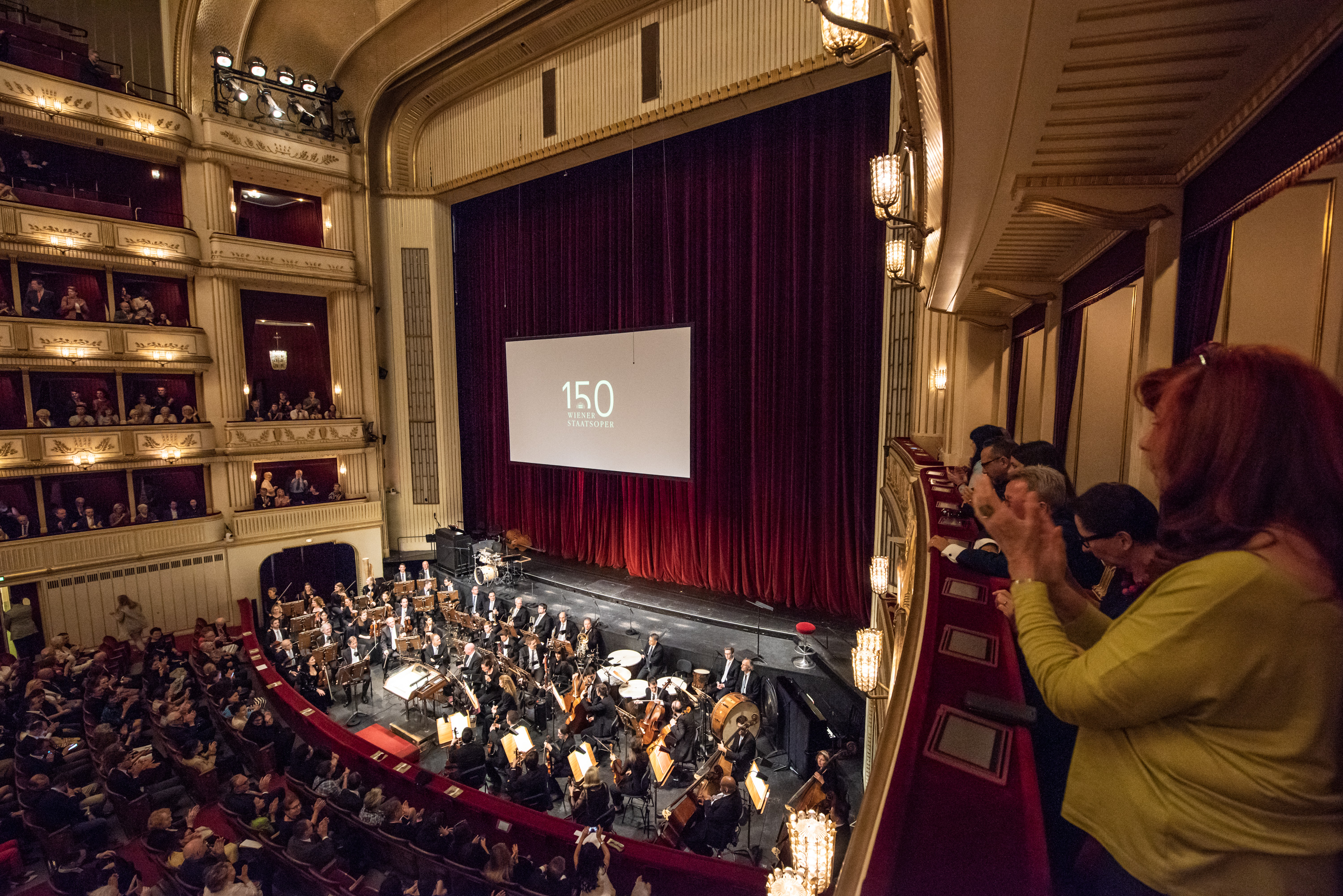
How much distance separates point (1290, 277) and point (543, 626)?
404 inches

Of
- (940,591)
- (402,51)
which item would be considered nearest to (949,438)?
(940,591)

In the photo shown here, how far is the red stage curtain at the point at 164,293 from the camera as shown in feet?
41.0

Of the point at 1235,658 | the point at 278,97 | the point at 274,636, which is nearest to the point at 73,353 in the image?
the point at 274,636

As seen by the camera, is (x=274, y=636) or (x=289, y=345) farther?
(x=289, y=345)

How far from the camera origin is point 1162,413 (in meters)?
1.06

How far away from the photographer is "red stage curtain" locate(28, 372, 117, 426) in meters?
11.4

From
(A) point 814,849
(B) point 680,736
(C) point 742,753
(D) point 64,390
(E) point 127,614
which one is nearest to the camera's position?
(A) point 814,849

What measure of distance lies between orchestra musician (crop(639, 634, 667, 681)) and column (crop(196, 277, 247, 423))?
420 inches

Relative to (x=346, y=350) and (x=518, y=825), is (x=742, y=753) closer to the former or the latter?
(x=518, y=825)

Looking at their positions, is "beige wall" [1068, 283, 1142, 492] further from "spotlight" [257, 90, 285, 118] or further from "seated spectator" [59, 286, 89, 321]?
"spotlight" [257, 90, 285, 118]

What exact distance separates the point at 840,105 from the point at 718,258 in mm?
3464

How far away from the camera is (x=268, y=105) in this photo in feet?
44.2

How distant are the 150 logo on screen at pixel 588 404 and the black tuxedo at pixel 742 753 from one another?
23.3 feet

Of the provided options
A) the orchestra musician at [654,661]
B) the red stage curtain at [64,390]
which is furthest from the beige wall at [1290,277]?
the red stage curtain at [64,390]
